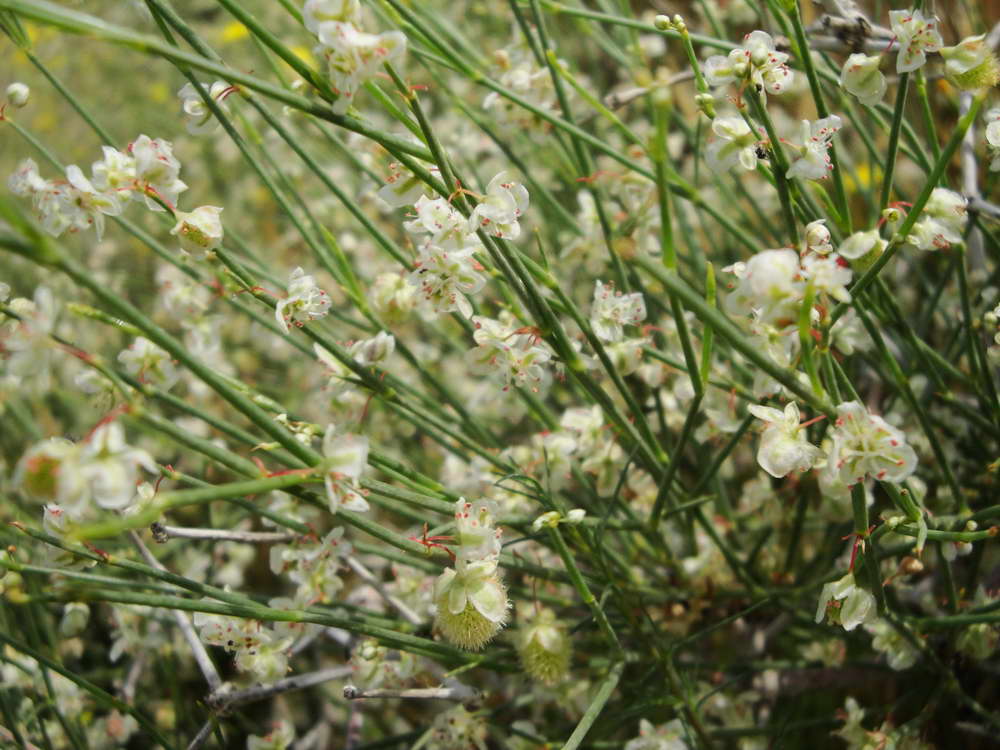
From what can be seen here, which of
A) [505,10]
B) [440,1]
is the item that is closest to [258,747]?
[505,10]

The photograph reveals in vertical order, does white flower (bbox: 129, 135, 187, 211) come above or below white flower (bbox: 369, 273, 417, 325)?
above

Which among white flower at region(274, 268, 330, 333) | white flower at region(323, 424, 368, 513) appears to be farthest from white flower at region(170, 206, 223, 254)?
white flower at region(323, 424, 368, 513)

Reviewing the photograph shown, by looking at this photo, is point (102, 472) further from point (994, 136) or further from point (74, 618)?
point (994, 136)

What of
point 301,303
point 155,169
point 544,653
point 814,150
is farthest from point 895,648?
point 155,169

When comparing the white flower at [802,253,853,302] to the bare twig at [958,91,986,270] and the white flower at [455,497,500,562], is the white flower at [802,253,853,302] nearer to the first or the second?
the white flower at [455,497,500,562]

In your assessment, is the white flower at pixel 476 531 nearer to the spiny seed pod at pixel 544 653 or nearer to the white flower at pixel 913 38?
the spiny seed pod at pixel 544 653
